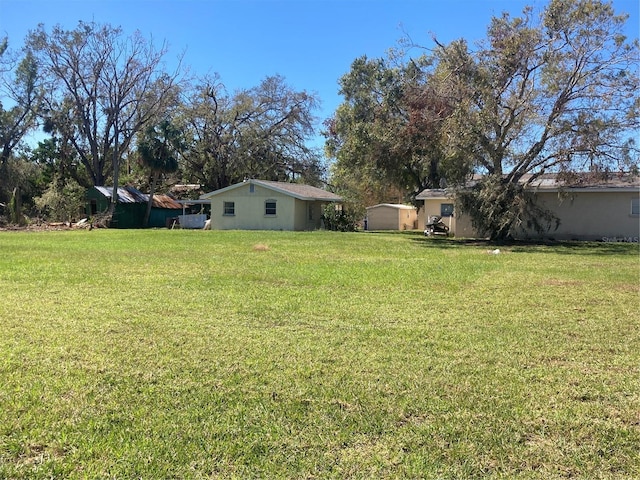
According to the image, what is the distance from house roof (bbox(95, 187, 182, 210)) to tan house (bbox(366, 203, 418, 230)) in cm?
1557

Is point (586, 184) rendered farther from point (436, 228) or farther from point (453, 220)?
point (436, 228)

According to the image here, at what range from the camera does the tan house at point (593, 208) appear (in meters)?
20.9

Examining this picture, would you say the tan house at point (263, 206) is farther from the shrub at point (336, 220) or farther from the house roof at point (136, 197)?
the house roof at point (136, 197)

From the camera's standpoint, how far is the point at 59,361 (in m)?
4.46

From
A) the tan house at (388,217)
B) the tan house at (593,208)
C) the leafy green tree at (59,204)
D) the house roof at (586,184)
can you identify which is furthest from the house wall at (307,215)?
the leafy green tree at (59,204)

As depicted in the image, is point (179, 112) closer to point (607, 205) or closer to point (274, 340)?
point (607, 205)

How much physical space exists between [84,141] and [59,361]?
41890mm

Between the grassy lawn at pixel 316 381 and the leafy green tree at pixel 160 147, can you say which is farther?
the leafy green tree at pixel 160 147

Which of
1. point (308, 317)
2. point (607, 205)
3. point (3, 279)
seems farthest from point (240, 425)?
point (607, 205)

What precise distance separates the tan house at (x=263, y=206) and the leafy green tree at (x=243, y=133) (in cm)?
1054

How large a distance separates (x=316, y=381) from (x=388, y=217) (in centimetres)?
3250

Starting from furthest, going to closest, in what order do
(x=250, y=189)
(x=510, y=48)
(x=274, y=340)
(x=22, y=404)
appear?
(x=250, y=189)
(x=510, y=48)
(x=274, y=340)
(x=22, y=404)

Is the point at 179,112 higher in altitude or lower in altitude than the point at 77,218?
higher

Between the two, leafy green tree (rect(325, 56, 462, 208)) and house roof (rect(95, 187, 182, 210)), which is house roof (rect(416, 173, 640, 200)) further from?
house roof (rect(95, 187, 182, 210))
